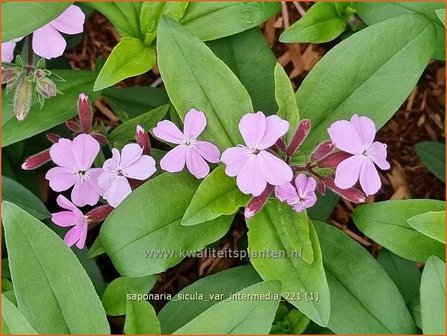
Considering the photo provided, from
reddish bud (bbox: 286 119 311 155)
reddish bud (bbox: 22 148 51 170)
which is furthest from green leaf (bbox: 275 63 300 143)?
reddish bud (bbox: 22 148 51 170)

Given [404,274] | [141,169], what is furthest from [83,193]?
[404,274]

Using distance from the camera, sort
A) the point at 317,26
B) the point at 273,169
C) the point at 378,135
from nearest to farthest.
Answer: the point at 273,169, the point at 317,26, the point at 378,135

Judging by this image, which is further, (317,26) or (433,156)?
(433,156)

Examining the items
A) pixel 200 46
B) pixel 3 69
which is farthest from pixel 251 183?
pixel 3 69

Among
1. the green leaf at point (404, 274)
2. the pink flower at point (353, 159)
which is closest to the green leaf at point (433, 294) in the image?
the pink flower at point (353, 159)

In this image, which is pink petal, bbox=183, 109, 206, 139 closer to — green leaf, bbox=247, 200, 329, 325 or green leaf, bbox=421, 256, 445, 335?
green leaf, bbox=247, 200, 329, 325

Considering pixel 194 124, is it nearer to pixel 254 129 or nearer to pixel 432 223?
pixel 254 129
